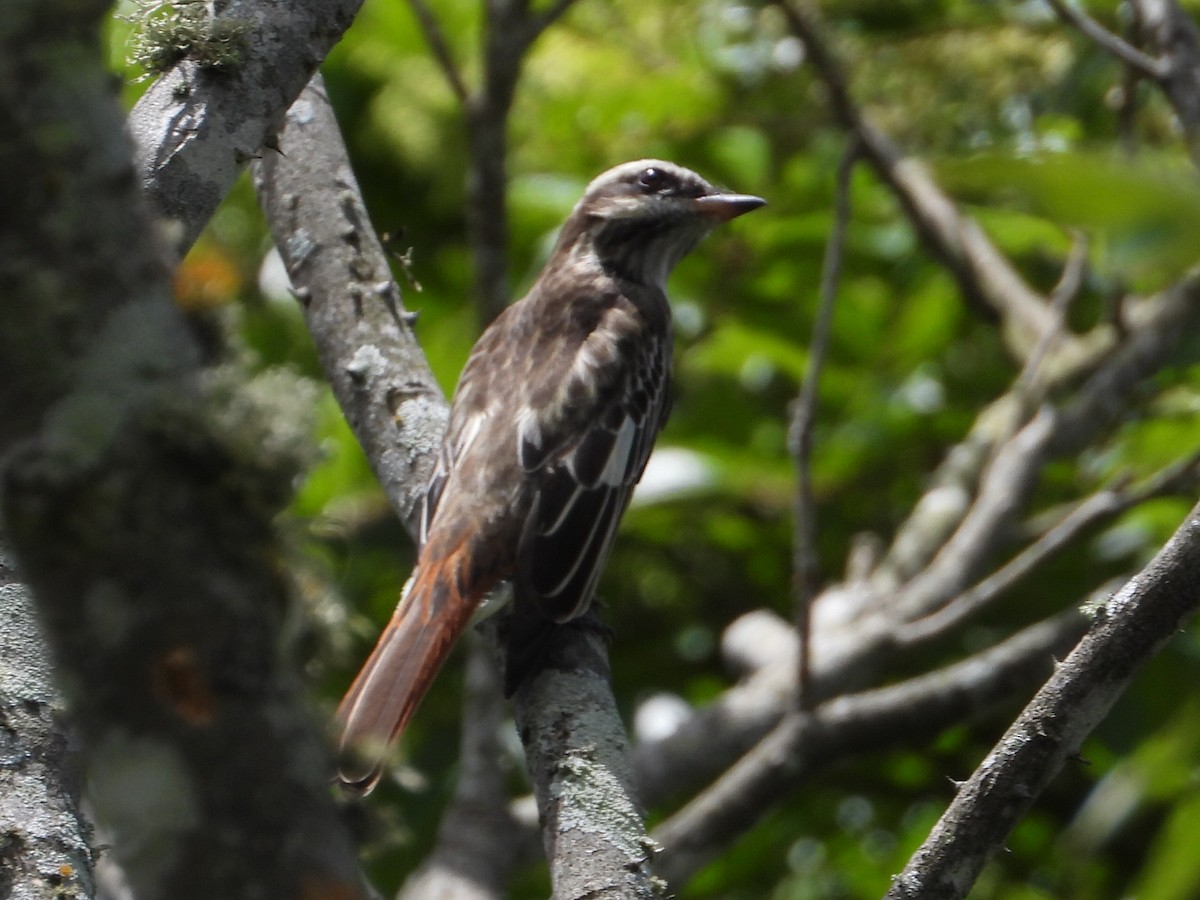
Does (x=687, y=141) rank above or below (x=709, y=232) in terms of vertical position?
above

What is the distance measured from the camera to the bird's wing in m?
4.17

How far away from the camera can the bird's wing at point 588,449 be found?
4172 mm

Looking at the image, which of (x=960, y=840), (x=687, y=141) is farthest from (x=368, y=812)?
(x=687, y=141)

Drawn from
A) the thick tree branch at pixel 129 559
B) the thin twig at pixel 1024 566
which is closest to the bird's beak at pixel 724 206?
the thin twig at pixel 1024 566

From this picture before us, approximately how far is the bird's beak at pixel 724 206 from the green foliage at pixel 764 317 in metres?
0.72

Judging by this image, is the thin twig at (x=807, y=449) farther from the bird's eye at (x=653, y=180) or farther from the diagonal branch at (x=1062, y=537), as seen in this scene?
the bird's eye at (x=653, y=180)

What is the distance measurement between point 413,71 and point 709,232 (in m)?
1.73

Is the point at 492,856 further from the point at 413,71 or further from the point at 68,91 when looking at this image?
the point at 68,91

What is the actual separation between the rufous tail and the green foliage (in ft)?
4.87

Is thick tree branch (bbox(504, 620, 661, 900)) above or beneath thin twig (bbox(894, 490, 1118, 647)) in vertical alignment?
beneath

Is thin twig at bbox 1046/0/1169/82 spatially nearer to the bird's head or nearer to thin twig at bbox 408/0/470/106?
the bird's head

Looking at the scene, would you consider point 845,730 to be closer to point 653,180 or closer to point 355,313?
point 653,180

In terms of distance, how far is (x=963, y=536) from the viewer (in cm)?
554

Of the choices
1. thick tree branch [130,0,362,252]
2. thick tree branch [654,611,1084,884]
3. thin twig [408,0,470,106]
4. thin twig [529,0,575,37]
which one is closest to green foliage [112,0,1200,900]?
thick tree branch [654,611,1084,884]
